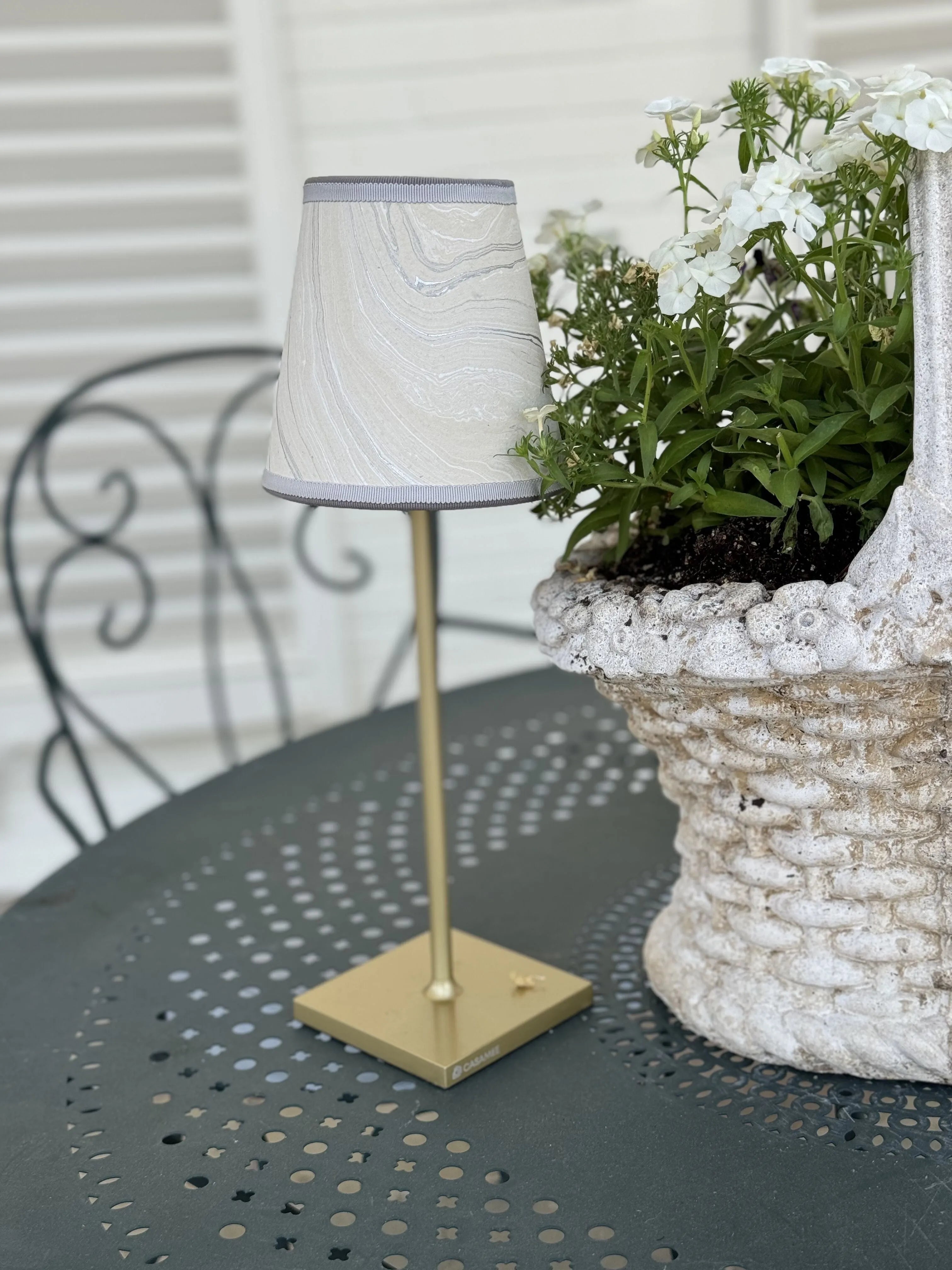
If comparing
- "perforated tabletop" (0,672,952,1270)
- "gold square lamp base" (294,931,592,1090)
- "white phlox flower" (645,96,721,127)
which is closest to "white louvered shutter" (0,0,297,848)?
"perforated tabletop" (0,672,952,1270)

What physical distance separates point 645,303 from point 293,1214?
0.59 meters

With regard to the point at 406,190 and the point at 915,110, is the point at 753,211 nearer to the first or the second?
the point at 915,110

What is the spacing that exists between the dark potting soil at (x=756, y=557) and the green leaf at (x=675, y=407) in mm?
87

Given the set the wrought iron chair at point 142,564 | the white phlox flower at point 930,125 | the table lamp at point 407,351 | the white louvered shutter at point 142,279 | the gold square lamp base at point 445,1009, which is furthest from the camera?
the white louvered shutter at point 142,279

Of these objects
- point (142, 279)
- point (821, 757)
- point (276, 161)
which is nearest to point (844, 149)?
point (821, 757)

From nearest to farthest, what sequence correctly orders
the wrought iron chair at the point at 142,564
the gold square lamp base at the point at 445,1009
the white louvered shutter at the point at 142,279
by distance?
the gold square lamp base at the point at 445,1009
the wrought iron chair at the point at 142,564
the white louvered shutter at the point at 142,279

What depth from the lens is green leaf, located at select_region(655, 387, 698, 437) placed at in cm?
80

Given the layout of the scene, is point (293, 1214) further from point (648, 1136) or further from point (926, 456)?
point (926, 456)

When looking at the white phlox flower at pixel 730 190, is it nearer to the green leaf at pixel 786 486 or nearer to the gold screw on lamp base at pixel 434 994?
the green leaf at pixel 786 486

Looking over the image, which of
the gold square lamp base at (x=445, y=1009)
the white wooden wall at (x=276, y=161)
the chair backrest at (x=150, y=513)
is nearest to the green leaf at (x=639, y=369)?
the gold square lamp base at (x=445, y=1009)

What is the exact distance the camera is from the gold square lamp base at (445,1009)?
90cm

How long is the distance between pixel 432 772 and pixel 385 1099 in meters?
0.23

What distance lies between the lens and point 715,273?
2.46 ft

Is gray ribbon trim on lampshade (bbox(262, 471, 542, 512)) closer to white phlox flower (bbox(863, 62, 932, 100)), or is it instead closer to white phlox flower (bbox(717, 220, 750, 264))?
white phlox flower (bbox(717, 220, 750, 264))
